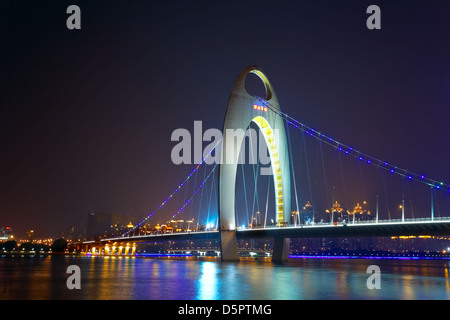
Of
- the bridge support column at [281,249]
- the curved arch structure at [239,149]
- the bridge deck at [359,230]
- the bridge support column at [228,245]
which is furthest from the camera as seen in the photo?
the bridge support column at [281,249]

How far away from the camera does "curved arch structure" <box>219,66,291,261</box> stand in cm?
4750

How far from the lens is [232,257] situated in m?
49.3

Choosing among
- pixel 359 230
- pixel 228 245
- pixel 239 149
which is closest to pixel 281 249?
pixel 228 245

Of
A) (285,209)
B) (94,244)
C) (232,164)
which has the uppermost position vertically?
(232,164)

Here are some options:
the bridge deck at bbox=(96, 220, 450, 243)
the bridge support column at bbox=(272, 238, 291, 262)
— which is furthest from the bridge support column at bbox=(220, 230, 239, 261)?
the bridge support column at bbox=(272, 238, 291, 262)

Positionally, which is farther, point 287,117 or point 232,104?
point 287,117

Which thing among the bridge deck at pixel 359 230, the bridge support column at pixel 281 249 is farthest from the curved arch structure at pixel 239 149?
the bridge deck at pixel 359 230

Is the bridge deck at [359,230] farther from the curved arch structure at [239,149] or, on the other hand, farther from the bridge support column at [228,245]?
the curved arch structure at [239,149]

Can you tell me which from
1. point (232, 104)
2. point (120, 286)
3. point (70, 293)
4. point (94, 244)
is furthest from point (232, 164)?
point (94, 244)

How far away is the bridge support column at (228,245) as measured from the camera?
154 feet

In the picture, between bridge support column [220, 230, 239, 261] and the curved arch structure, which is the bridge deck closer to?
bridge support column [220, 230, 239, 261]

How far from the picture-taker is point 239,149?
48688 mm
